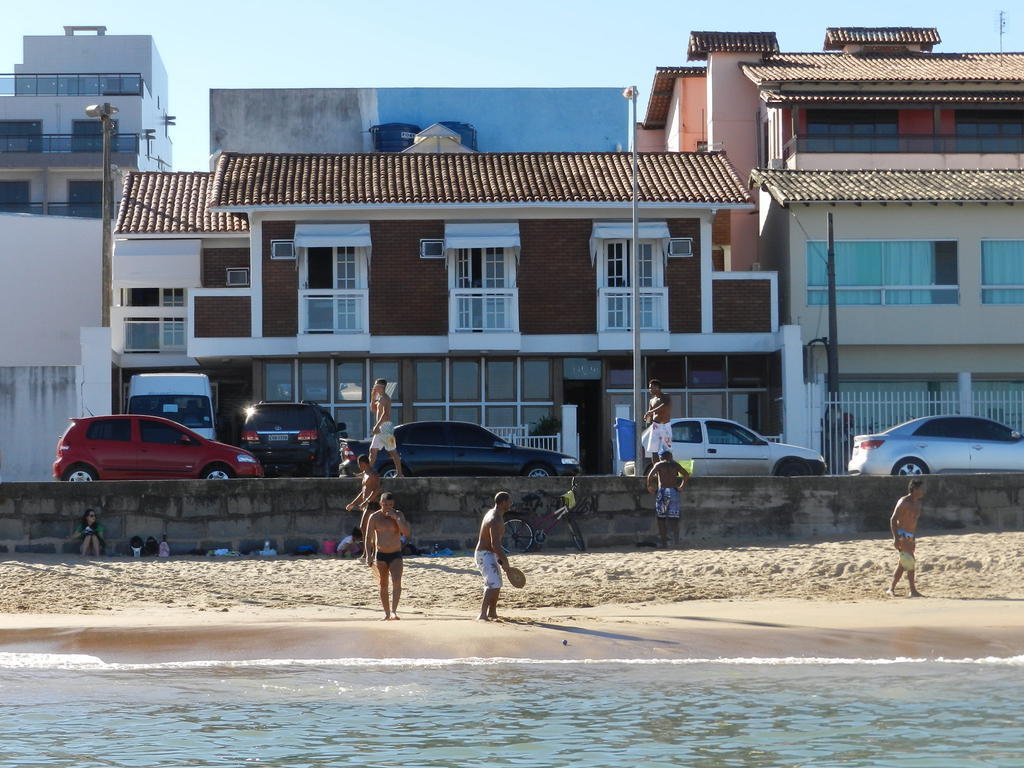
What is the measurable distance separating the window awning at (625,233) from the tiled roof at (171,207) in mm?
8705

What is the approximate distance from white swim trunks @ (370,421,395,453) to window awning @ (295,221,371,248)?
995cm

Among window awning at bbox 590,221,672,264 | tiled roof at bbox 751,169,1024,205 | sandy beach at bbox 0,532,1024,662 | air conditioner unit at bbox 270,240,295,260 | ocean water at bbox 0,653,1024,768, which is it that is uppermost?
tiled roof at bbox 751,169,1024,205

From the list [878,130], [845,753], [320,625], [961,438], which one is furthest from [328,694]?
[878,130]

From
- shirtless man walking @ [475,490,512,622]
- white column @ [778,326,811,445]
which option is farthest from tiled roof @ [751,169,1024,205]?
shirtless man walking @ [475,490,512,622]

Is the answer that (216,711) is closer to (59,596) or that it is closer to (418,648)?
(418,648)

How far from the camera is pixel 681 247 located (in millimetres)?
35469

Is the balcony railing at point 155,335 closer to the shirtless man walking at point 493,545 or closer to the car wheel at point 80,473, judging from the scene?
the car wheel at point 80,473

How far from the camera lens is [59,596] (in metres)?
22.0

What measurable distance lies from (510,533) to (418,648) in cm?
662

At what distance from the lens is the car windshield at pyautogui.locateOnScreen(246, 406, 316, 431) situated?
29469 millimetres

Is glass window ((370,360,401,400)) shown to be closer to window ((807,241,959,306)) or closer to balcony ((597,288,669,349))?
balcony ((597,288,669,349))

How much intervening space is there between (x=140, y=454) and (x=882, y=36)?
33619mm

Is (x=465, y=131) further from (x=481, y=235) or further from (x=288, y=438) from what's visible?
(x=288, y=438)

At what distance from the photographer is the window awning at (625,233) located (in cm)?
3500
